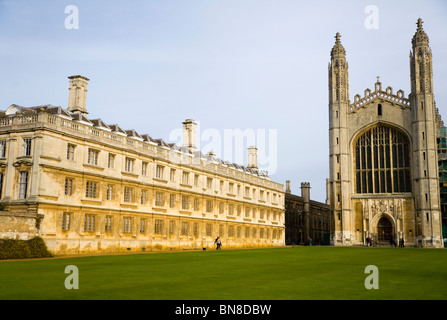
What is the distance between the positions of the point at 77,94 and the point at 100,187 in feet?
29.5

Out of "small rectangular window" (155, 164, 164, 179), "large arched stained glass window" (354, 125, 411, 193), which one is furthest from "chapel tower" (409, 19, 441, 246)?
"small rectangular window" (155, 164, 164, 179)

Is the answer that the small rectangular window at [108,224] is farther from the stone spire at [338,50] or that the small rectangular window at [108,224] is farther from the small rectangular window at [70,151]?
the stone spire at [338,50]

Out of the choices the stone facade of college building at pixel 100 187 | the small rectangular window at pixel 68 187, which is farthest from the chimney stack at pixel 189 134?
the small rectangular window at pixel 68 187

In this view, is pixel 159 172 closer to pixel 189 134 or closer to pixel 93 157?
pixel 93 157

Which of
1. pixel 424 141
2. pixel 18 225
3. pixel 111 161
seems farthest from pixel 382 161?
pixel 18 225

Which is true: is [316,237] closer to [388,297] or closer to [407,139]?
[407,139]

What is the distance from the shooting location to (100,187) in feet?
115

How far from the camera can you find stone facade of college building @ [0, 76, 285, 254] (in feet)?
98.7

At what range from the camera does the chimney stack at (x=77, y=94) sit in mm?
38562

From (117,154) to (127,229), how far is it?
6.26 metres

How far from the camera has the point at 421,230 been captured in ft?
207
